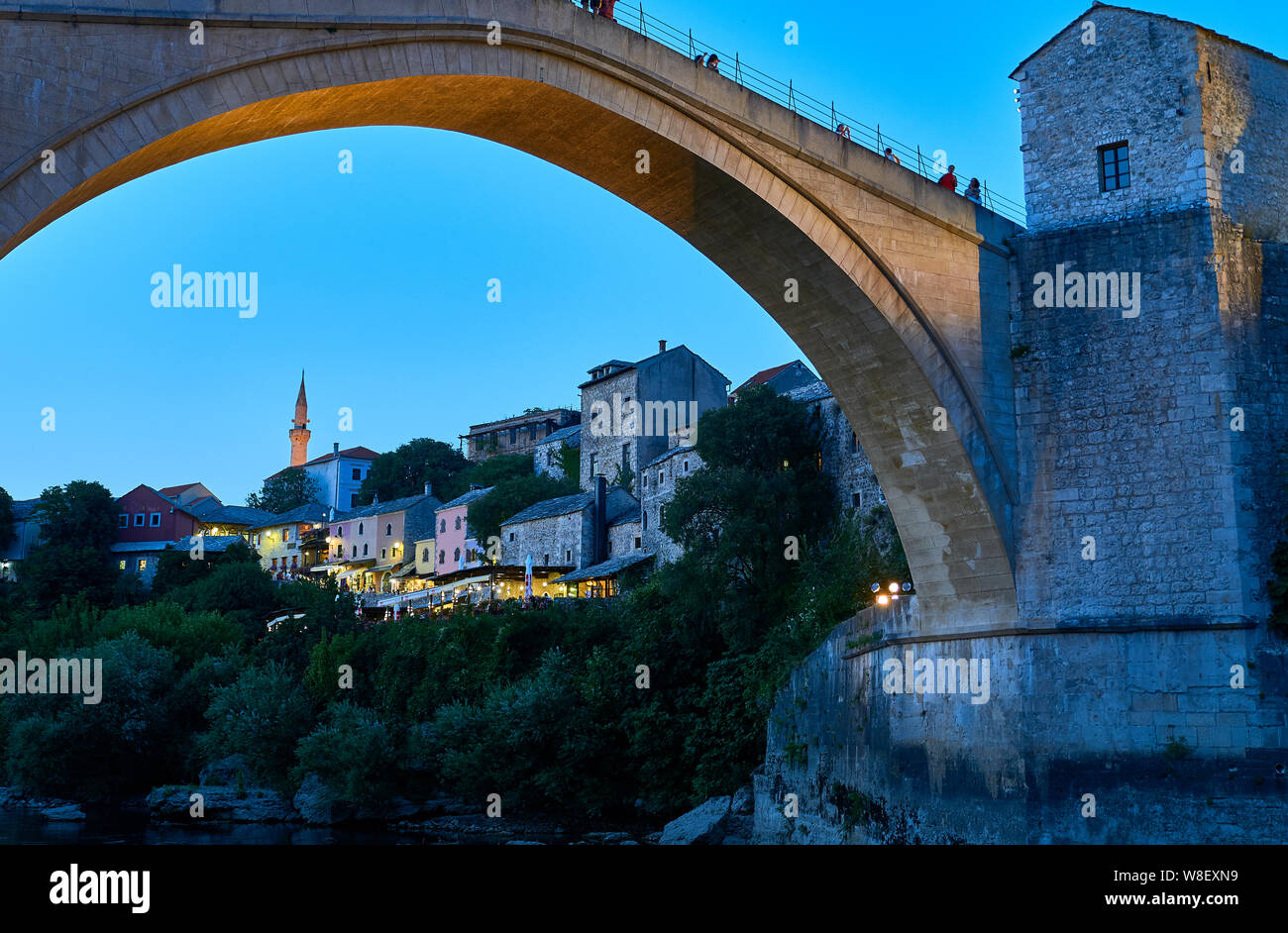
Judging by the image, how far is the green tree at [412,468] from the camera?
2847 inches

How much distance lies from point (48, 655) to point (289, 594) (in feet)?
34.7

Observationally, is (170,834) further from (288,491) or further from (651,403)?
(288,491)

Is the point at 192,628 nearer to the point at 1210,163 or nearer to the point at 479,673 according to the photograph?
the point at 479,673

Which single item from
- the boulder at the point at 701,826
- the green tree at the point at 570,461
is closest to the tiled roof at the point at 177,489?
the green tree at the point at 570,461

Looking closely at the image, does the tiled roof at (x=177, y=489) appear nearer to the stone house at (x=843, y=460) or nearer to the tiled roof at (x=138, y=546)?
the tiled roof at (x=138, y=546)

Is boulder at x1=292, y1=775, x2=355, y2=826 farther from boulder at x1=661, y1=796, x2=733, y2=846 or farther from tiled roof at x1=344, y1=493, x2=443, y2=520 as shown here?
tiled roof at x1=344, y1=493, x2=443, y2=520

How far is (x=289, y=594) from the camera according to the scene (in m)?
45.2

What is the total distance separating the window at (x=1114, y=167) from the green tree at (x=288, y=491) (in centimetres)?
6847

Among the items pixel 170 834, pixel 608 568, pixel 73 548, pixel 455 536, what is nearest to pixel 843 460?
pixel 608 568

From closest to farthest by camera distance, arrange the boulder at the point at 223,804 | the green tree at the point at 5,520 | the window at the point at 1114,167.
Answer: the window at the point at 1114,167
the boulder at the point at 223,804
the green tree at the point at 5,520

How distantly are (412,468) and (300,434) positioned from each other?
21.4 meters

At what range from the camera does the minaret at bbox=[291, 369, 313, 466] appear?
294 ft

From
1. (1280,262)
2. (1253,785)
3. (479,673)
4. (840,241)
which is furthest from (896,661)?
(479,673)

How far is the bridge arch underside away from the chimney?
94.7 ft
